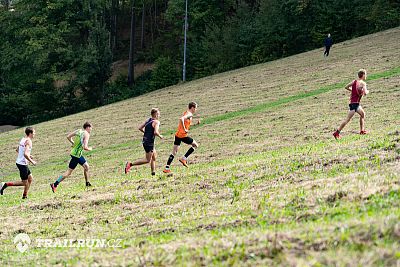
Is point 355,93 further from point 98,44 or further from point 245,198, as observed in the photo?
point 98,44

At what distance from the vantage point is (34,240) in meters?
10.4

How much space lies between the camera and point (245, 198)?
1052cm

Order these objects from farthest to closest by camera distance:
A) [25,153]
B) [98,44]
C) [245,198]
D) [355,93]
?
1. [98,44]
2. [355,93]
3. [25,153]
4. [245,198]

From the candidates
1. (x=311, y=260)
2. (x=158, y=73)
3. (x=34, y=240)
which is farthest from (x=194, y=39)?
(x=311, y=260)

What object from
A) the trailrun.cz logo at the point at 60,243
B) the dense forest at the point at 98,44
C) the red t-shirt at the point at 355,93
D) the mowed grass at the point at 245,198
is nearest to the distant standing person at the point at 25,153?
the mowed grass at the point at 245,198

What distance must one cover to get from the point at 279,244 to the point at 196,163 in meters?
12.4

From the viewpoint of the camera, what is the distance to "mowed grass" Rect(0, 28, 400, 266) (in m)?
6.46

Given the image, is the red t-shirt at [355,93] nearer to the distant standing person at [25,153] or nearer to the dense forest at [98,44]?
the distant standing person at [25,153]

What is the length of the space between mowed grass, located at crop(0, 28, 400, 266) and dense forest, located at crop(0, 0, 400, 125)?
31866 millimetres

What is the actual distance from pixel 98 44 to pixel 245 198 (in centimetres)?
→ 5392

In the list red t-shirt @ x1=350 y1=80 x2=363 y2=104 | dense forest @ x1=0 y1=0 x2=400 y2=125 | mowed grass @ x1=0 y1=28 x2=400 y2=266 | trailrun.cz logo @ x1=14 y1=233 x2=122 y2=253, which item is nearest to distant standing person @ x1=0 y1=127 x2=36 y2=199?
mowed grass @ x1=0 y1=28 x2=400 y2=266

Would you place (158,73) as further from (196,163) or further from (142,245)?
(142,245)

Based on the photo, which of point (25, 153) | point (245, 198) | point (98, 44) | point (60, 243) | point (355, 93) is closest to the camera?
point (60, 243)

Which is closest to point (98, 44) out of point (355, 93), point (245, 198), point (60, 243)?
point (355, 93)
